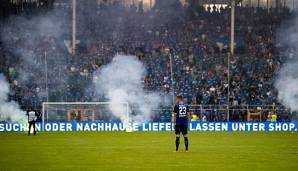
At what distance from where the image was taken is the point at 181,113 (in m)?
26.0

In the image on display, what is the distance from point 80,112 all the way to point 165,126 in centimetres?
562

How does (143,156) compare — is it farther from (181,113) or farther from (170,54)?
(170,54)

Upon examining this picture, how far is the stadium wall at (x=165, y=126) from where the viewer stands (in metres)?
46.0

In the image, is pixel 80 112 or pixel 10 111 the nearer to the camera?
pixel 10 111

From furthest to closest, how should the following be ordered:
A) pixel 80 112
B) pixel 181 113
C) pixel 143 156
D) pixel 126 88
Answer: pixel 126 88, pixel 80 112, pixel 181 113, pixel 143 156

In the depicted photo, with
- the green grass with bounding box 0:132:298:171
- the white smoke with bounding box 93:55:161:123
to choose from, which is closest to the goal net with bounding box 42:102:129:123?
the white smoke with bounding box 93:55:161:123

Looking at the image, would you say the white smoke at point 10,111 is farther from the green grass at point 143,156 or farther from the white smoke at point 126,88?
the green grass at point 143,156

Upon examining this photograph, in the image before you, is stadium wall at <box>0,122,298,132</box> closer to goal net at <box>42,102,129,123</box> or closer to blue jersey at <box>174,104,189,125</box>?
goal net at <box>42,102,129,123</box>

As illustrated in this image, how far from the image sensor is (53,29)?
56219 mm

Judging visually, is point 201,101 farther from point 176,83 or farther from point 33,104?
point 33,104

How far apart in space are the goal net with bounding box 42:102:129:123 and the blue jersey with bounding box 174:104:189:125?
20.1m

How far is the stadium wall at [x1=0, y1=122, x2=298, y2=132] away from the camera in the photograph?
46000 mm

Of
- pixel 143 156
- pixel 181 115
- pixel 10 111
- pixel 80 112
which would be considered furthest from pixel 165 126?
pixel 143 156

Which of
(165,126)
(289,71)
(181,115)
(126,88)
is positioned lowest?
(165,126)
